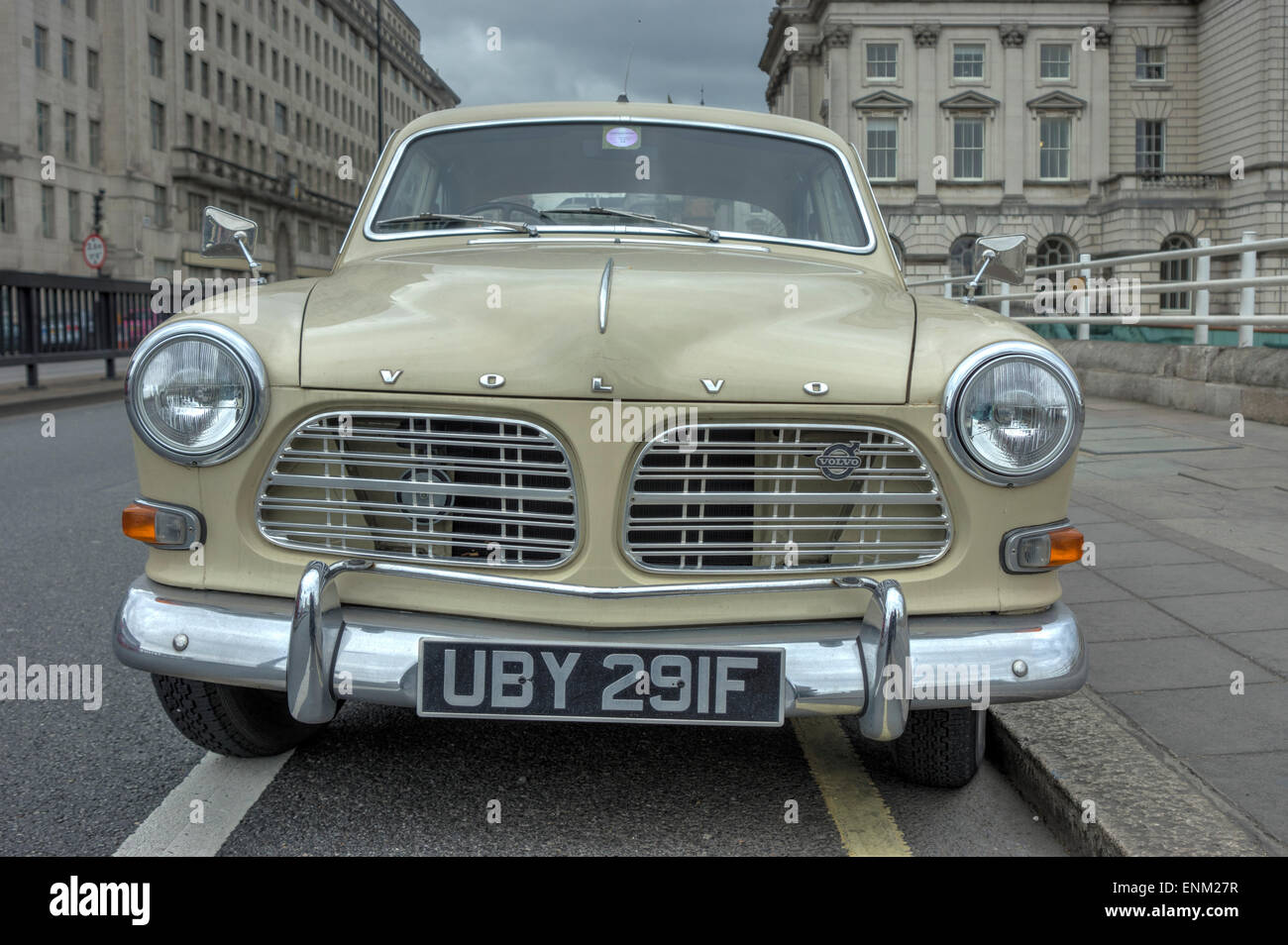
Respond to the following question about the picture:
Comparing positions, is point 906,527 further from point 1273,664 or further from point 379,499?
point 1273,664

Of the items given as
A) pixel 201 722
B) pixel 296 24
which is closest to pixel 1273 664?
pixel 201 722

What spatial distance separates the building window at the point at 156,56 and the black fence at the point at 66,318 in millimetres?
35807

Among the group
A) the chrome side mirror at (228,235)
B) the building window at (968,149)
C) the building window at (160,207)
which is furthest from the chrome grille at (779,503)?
the building window at (968,149)

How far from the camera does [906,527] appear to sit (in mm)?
2568

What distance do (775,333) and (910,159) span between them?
2111 inches

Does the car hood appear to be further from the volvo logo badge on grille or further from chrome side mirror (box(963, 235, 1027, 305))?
chrome side mirror (box(963, 235, 1027, 305))

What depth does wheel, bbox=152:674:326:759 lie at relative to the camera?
112 inches

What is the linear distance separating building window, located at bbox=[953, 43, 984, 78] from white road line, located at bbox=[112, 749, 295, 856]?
55.8 metres

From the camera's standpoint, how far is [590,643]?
2.38 metres

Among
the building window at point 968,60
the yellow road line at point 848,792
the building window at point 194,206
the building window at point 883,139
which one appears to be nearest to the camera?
the yellow road line at point 848,792

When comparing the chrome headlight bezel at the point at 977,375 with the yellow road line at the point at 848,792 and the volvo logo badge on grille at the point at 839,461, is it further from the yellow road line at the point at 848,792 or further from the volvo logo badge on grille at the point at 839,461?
the yellow road line at the point at 848,792

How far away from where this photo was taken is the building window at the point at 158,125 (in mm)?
50781

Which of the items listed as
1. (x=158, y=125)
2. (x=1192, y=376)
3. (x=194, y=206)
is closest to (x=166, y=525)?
(x=1192, y=376)

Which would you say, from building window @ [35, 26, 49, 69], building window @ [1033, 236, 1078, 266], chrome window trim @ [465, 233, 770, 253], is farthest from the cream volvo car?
building window @ [1033, 236, 1078, 266]
